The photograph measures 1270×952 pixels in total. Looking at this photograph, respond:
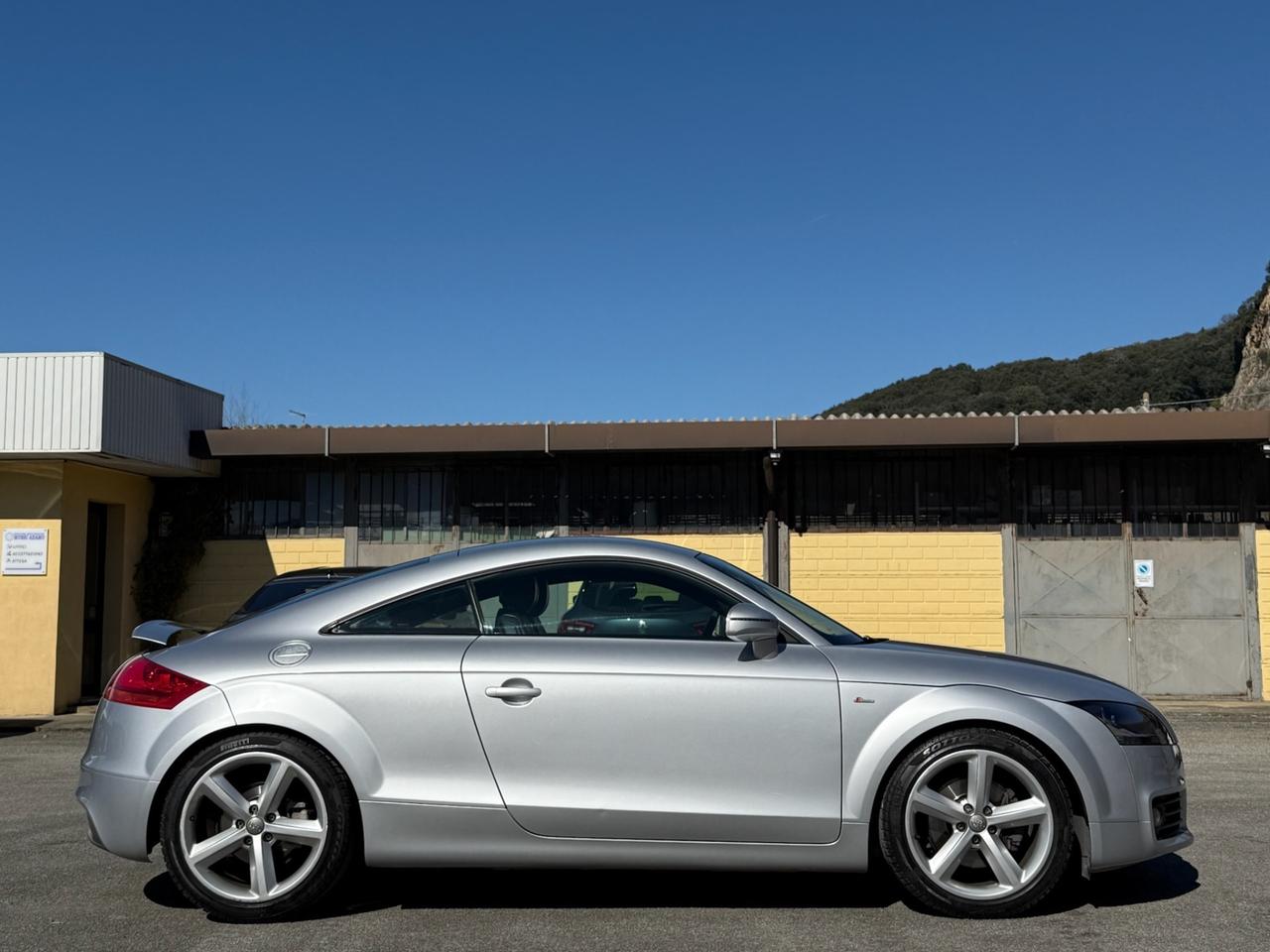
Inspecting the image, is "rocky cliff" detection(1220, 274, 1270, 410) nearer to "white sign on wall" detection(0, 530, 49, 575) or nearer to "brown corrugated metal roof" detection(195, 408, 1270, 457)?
"brown corrugated metal roof" detection(195, 408, 1270, 457)

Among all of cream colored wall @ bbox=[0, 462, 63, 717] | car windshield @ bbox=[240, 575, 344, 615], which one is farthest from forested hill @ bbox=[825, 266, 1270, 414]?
car windshield @ bbox=[240, 575, 344, 615]

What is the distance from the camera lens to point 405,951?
4.11 meters

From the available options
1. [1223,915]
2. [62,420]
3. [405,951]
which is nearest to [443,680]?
[405,951]

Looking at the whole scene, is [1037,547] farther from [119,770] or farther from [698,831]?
[119,770]

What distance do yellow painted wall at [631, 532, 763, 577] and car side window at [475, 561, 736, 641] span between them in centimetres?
1009

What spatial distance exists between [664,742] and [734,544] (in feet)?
34.9

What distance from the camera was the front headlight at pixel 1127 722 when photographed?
4.53 m

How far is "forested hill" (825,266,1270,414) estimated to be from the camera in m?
51.5

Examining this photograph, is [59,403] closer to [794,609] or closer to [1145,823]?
[794,609]

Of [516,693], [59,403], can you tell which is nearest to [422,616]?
[516,693]

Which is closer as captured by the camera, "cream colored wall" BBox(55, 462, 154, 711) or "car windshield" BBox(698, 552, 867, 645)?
"car windshield" BBox(698, 552, 867, 645)

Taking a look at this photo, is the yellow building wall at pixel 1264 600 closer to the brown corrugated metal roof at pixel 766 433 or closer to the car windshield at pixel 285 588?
the brown corrugated metal roof at pixel 766 433

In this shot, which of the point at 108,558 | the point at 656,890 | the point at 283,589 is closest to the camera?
the point at 656,890

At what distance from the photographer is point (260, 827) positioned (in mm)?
4465
